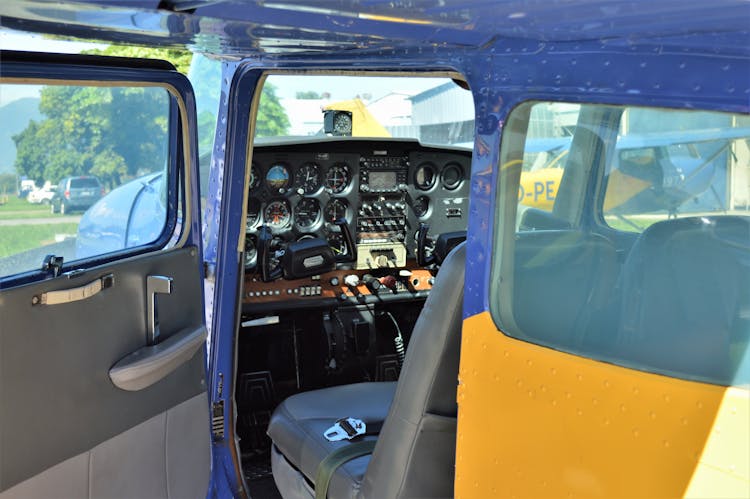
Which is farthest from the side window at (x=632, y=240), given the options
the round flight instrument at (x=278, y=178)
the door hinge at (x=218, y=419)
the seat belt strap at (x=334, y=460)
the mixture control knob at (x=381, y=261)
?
the mixture control knob at (x=381, y=261)

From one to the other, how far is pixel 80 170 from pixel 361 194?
105 inches

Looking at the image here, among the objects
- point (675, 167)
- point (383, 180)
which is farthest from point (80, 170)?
point (383, 180)

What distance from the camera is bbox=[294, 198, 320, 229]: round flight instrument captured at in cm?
440

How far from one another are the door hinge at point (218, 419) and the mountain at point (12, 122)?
4.81 feet

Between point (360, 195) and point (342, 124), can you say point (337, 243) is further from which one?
point (342, 124)

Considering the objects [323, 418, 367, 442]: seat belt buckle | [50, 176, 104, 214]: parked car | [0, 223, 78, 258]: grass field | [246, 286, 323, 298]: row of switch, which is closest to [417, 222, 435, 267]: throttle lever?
[246, 286, 323, 298]: row of switch

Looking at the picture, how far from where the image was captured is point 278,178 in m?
4.26

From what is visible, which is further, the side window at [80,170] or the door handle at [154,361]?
the door handle at [154,361]

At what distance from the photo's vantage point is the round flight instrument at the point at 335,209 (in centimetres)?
451

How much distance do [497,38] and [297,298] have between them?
2826 mm

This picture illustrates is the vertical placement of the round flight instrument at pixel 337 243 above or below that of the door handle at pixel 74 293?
below

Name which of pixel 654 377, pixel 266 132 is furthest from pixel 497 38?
pixel 266 132

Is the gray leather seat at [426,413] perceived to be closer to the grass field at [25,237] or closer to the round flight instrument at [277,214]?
the grass field at [25,237]

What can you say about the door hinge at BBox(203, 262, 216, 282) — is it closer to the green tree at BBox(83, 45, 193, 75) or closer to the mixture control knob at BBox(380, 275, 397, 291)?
the green tree at BBox(83, 45, 193, 75)
